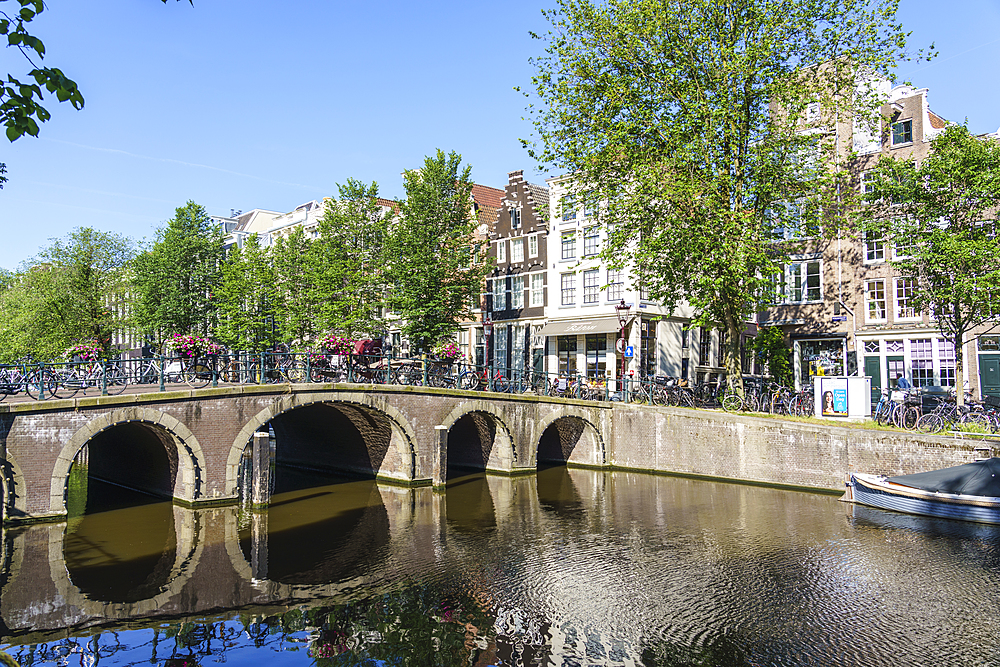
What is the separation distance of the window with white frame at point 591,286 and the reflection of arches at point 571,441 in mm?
7013

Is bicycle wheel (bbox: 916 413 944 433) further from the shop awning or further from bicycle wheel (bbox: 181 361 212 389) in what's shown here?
bicycle wheel (bbox: 181 361 212 389)

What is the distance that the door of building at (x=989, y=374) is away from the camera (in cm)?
2891

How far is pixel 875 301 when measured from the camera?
31812mm

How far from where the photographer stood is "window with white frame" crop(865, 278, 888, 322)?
31.8 metres

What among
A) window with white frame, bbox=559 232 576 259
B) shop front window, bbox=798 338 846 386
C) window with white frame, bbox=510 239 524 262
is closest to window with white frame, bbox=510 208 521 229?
window with white frame, bbox=510 239 524 262

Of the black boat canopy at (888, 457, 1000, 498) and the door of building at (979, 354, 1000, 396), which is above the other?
the door of building at (979, 354, 1000, 396)

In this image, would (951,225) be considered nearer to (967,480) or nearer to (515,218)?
(967,480)

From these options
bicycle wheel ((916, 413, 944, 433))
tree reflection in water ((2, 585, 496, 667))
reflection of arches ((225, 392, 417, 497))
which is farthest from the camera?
bicycle wheel ((916, 413, 944, 433))

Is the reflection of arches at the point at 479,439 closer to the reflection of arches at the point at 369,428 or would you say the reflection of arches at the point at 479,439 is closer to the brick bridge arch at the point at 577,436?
the brick bridge arch at the point at 577,436

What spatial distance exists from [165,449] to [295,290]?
54.3ft

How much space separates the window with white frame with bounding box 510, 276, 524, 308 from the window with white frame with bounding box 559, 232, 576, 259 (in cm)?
335

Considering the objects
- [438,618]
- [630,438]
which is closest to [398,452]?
[630,438]

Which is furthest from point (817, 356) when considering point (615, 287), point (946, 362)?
point (615, 287)

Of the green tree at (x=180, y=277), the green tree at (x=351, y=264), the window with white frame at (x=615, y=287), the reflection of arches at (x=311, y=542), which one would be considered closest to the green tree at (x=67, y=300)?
the green tree at (x=180, y=277)
